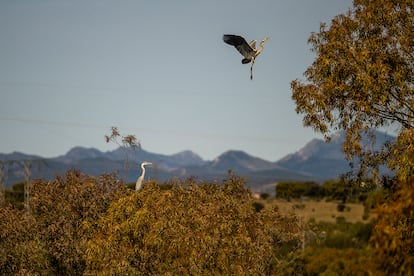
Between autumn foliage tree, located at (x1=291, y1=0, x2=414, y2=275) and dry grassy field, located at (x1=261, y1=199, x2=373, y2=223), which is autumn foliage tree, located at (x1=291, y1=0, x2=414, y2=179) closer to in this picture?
autumn foliage tree, located at (x1=291, y1=0, x2=414, y2=275)

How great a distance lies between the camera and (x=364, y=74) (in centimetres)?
A: 2223

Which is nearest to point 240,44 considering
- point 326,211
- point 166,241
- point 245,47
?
point 245,47

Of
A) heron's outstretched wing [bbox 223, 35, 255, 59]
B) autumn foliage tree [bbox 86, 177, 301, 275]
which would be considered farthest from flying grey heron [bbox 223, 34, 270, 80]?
autumn foliage tree [bbox 86, 177, 301, 275]

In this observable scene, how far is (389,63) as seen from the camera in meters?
22.7

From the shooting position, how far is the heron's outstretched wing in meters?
20.2

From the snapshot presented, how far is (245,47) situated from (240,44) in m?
0.19

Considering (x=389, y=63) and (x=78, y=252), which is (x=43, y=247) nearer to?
(x=78, y=252)

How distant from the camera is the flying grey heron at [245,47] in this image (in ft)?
66.4

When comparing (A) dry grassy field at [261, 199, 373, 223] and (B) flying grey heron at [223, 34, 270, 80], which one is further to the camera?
(A) dry grassy field at [261, 199, 373, 223]

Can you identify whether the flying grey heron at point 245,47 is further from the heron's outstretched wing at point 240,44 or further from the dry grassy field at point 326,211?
the dry grassy field at point 326,211

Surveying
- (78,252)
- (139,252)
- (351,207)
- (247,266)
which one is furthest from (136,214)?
(351,207)

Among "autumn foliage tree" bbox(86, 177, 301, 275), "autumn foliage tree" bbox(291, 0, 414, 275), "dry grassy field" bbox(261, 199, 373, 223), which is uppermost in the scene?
"autumn foliage tree" bbox(291, 0, 414, 275)

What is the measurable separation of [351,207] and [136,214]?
120903 millimetres

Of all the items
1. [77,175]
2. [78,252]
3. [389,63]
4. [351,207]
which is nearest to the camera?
[389,63]
